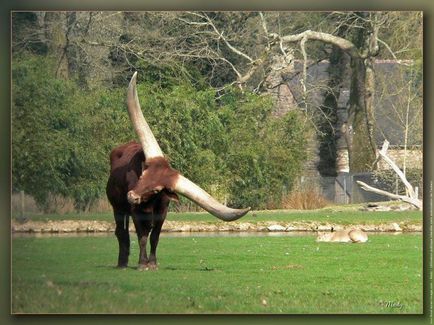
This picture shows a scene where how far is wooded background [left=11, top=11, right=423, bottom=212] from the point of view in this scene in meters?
16.1

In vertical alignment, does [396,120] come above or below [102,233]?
above

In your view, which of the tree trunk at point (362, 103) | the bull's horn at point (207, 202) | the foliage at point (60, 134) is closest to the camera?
the bull's horn at point (207, 202)

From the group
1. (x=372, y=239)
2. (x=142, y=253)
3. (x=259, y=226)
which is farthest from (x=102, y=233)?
(x=372, y=239)

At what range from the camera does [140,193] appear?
15.9 metres

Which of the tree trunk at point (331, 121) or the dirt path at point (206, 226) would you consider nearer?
the dirt path at point (206, 226)

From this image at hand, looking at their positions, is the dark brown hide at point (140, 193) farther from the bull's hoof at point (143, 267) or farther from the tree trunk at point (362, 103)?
the tree trunk at point (362, 103)

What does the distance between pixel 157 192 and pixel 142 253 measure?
593mm

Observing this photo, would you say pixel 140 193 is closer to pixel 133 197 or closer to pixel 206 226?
pixel 133 197

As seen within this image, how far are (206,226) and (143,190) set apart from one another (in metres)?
0.68

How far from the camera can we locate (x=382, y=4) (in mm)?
16094

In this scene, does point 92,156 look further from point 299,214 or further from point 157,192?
point 299,214

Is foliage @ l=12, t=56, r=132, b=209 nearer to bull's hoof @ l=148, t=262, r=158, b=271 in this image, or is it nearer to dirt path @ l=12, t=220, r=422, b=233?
dirt path @ l=12, t=220, r=422, b=233

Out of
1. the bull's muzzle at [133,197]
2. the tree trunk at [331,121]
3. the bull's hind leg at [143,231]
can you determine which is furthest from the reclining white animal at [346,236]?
the bull's muzzle at [133,197]

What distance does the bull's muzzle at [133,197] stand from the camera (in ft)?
52.2
